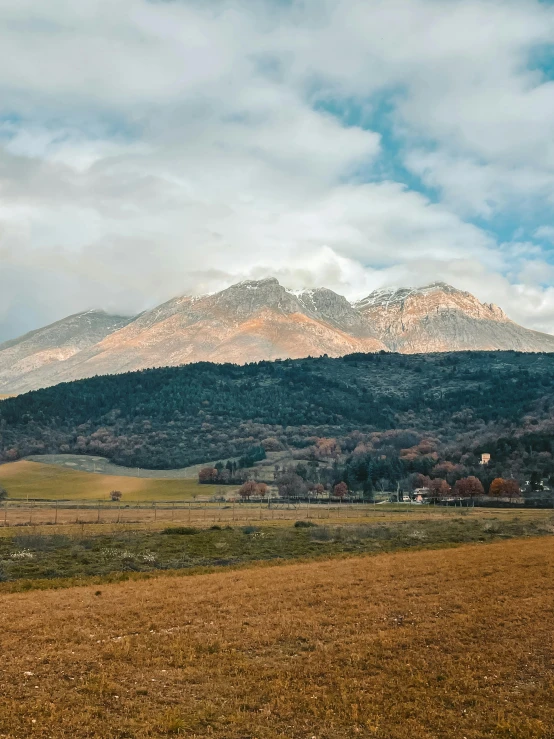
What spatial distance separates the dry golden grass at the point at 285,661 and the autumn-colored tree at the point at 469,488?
13241 cm

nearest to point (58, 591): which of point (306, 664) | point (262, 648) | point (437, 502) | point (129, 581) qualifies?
point (129, 581)

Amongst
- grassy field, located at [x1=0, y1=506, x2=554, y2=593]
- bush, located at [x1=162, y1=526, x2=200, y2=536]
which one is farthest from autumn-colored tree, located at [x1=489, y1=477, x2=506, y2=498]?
bush, located at [x1=162, y1=526, x2=200, y2=536]

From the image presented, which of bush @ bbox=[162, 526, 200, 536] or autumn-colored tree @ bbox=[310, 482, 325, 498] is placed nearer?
bush @ bbox=[162, 526, 200, 536]

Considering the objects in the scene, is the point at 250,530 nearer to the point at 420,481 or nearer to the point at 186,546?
the point at 186,546

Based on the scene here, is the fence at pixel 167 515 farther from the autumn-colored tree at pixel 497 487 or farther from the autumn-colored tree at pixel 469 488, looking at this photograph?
the autumn-colored tree at pixel 497 487

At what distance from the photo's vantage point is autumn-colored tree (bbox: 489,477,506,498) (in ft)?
506

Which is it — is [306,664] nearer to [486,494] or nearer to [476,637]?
[476,637]

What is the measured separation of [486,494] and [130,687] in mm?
158576

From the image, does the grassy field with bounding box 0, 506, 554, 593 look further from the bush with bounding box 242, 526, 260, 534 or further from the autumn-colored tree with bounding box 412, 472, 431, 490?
the autumn-colored tree with bounding box 412, 472, 431, 490

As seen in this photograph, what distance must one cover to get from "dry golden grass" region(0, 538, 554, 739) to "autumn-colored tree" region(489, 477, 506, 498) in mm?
131948

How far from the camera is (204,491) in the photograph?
18588cm

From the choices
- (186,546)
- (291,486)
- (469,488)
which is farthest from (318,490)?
(186,546)

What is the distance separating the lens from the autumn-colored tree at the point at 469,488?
156500mm

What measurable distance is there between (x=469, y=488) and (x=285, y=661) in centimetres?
14918
